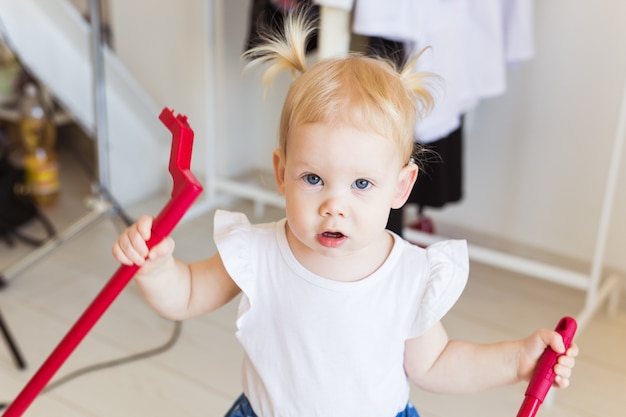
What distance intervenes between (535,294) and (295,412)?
108cm

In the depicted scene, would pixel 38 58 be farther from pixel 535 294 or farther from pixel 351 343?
pixel 351 343

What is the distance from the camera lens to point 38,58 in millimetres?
1999

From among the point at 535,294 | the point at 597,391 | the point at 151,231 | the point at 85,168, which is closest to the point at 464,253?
the point at 151,231

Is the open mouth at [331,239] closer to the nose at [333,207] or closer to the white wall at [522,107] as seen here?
the nose at [333,207]

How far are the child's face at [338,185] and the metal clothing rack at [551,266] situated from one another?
2.09 feet

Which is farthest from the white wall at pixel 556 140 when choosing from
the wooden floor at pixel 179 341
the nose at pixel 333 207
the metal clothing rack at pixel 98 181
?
the nose at pixel 333 207

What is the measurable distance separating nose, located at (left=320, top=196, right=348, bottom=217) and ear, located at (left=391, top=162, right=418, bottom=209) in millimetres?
80

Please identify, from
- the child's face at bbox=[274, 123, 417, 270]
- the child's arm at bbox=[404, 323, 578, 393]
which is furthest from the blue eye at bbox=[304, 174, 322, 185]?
the child's arm at bbox=[404, 323, 578, 393]

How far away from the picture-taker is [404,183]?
0.83 metres

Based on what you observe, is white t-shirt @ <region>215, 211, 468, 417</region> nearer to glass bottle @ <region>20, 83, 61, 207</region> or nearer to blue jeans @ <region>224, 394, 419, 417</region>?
blue jeans @ <region>224, 394, 419, 417</region>

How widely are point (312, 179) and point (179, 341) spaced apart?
2.92 feet

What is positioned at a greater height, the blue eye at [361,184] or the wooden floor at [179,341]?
the blue eye at [361,184]

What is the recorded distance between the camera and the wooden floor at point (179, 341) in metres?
1.38

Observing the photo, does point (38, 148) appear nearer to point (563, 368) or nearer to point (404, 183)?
point (404, 183)
